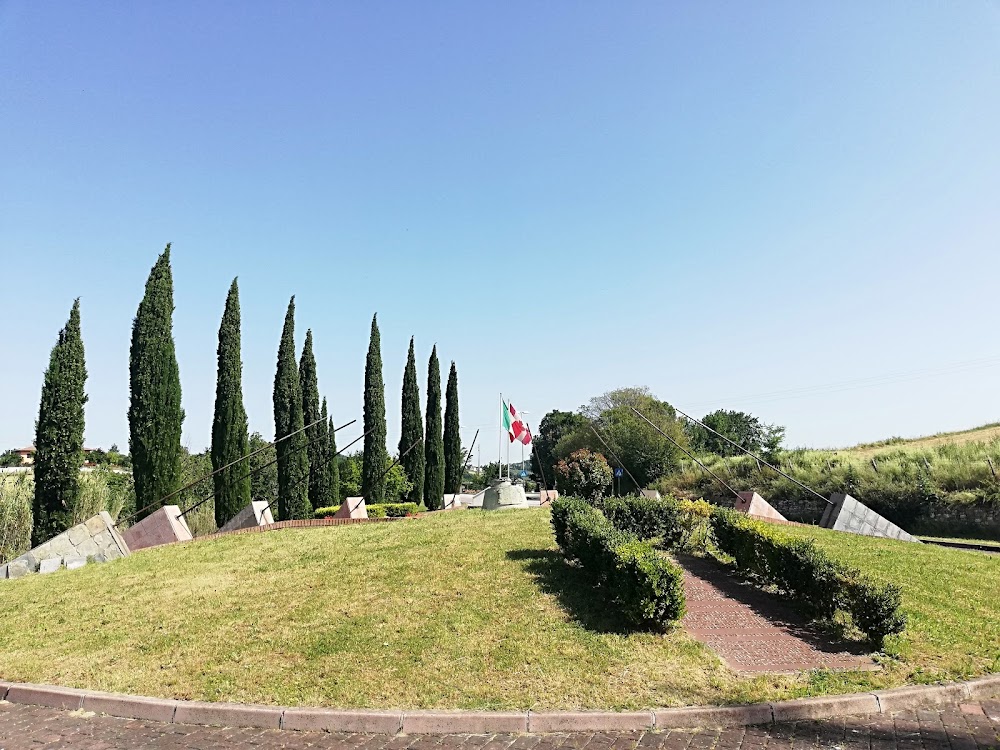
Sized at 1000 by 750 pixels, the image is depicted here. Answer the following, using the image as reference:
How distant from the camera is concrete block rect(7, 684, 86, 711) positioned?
21.1 ft

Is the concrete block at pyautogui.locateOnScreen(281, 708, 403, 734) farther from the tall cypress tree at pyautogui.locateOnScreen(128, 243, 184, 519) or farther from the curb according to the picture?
the tall cypress tree at pyautogui.locateOnScreen(128, 243, 184, 519)

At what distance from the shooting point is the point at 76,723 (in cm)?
604

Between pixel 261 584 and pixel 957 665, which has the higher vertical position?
pixel 261 584

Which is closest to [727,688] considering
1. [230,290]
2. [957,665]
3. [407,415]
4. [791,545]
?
[957,665]

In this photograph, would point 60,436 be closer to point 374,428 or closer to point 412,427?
point 374,428

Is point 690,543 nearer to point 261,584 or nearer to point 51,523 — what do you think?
point 261,584

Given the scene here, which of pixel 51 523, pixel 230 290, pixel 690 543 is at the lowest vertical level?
pixel 690 543

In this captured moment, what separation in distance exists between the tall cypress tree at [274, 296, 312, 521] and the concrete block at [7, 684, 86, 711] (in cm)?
1798

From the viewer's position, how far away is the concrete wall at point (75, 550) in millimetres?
12773

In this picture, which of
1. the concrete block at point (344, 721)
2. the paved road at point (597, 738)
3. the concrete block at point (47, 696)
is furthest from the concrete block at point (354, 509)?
the concrete block at point (344, 721)

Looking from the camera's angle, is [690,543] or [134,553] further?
[134,553]

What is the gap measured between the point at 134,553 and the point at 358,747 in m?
10.9

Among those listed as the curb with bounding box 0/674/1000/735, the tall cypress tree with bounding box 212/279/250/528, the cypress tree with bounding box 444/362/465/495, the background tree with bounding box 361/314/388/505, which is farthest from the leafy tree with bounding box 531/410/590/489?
the curb with bounding box 0/674/1000/735

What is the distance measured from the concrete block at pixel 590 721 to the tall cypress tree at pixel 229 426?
18.6 meters
